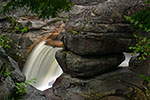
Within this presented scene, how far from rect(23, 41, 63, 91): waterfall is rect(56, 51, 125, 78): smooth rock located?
7.58 ft

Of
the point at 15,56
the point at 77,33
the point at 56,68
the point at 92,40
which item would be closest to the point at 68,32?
the point at 77,33

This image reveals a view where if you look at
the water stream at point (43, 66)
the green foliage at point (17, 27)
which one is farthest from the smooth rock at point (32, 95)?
the green foliage at point (17, 27)

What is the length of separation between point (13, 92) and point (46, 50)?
657 centimetres

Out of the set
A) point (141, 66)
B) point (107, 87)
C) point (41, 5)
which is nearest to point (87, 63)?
point (107, 87)

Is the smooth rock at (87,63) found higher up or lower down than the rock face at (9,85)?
lower down

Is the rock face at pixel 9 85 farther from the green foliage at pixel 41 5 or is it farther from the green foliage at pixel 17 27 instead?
the green foliage at pixel 17 27

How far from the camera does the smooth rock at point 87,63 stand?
6395 mm

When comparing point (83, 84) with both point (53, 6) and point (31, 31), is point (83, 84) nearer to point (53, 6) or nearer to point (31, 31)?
point (53, 6)

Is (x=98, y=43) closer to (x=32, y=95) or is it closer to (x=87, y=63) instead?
(x=87, y=63)

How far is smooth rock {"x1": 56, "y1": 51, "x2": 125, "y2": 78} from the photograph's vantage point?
639 cm

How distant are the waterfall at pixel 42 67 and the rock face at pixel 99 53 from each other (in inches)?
76.3

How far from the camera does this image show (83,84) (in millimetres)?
6543

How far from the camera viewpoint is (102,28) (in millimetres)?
5855

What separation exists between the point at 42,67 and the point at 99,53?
432 centimetres
